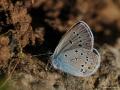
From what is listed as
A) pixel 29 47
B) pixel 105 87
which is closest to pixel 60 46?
pixel 29 47

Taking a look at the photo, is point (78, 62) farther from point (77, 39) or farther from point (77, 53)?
point (77, 39)

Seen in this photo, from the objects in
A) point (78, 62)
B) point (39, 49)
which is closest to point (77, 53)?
point (78, 62)

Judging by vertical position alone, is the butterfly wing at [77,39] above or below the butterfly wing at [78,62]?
above

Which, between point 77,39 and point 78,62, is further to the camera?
point 78,62

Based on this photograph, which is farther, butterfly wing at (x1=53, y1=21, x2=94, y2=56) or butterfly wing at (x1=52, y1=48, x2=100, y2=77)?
butterfly wing at (x1=52, y1=48, x2=100, y2=77)

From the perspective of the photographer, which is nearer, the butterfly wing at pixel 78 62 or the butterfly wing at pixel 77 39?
the butterfly wing at pixel 77 39
